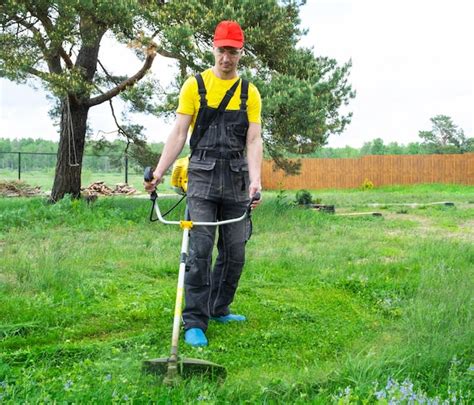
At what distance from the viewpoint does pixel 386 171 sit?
33.8 meters

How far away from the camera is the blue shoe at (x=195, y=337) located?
13.6 feet

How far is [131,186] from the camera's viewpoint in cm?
2964

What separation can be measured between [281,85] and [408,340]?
9422 mm

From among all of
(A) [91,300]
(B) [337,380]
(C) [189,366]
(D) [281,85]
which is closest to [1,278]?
(A) [91,300]

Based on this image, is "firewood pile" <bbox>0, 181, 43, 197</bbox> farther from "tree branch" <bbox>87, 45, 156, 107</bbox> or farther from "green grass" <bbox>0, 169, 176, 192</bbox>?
"tree branch" <bbox>87, 45, 156, 107</bbox>

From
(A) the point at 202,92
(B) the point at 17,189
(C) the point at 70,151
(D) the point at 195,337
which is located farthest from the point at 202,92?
(B) the point at 17,189

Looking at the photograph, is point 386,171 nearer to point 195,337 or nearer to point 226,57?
point 226,57

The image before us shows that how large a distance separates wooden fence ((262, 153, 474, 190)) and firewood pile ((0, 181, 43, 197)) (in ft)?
39.1

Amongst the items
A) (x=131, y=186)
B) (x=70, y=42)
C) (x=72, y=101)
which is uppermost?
(x=70, y=42)

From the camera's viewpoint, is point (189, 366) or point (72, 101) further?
point (72, 101)

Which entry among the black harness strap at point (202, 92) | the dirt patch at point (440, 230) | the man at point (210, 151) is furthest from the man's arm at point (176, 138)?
the dirt patch at point (440, 230)

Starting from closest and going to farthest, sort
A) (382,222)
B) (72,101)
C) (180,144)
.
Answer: (180,144)
(382,222)
(72,101)

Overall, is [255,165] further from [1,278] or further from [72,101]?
[72,101]

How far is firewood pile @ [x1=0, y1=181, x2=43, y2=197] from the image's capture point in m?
25.1
